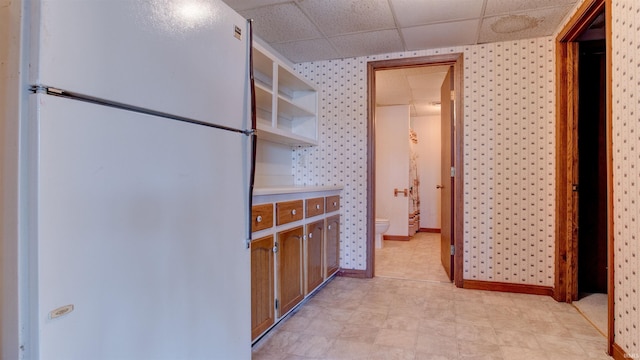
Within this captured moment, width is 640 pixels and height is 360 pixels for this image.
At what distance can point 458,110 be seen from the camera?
2963 millimetres

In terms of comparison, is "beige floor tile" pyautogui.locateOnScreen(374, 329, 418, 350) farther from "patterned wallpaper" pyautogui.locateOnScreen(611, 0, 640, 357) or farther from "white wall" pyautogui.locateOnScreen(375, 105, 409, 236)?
"white wall" pyautogui.locateOnScreen(375, 105, 409, 236)

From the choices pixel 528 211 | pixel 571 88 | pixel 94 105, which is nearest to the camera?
pixel 94 105

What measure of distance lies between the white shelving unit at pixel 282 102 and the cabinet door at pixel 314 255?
78 centimetres

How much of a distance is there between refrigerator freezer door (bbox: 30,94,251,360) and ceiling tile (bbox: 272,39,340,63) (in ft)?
6.22

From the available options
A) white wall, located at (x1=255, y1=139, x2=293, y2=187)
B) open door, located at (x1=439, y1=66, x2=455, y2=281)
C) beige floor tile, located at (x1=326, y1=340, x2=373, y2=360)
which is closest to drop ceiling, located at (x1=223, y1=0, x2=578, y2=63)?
open door, located at (x1=439, y1=66, x2=455, y2=281)

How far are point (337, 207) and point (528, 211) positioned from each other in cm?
161

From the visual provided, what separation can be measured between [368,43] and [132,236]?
258cm

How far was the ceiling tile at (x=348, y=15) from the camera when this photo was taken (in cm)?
226

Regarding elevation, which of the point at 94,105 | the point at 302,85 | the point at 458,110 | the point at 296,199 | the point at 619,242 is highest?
the point at 302,85

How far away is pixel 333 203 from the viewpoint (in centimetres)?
307

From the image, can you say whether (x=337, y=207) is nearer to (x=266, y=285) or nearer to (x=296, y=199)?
(x=296, y=199)

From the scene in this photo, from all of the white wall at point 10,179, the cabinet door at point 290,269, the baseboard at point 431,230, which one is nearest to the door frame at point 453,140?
the cabinet door at point 290,269

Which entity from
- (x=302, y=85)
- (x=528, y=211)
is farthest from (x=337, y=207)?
(x=528, y=211)

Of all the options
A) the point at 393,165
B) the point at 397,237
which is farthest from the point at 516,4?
the point at 397,237
